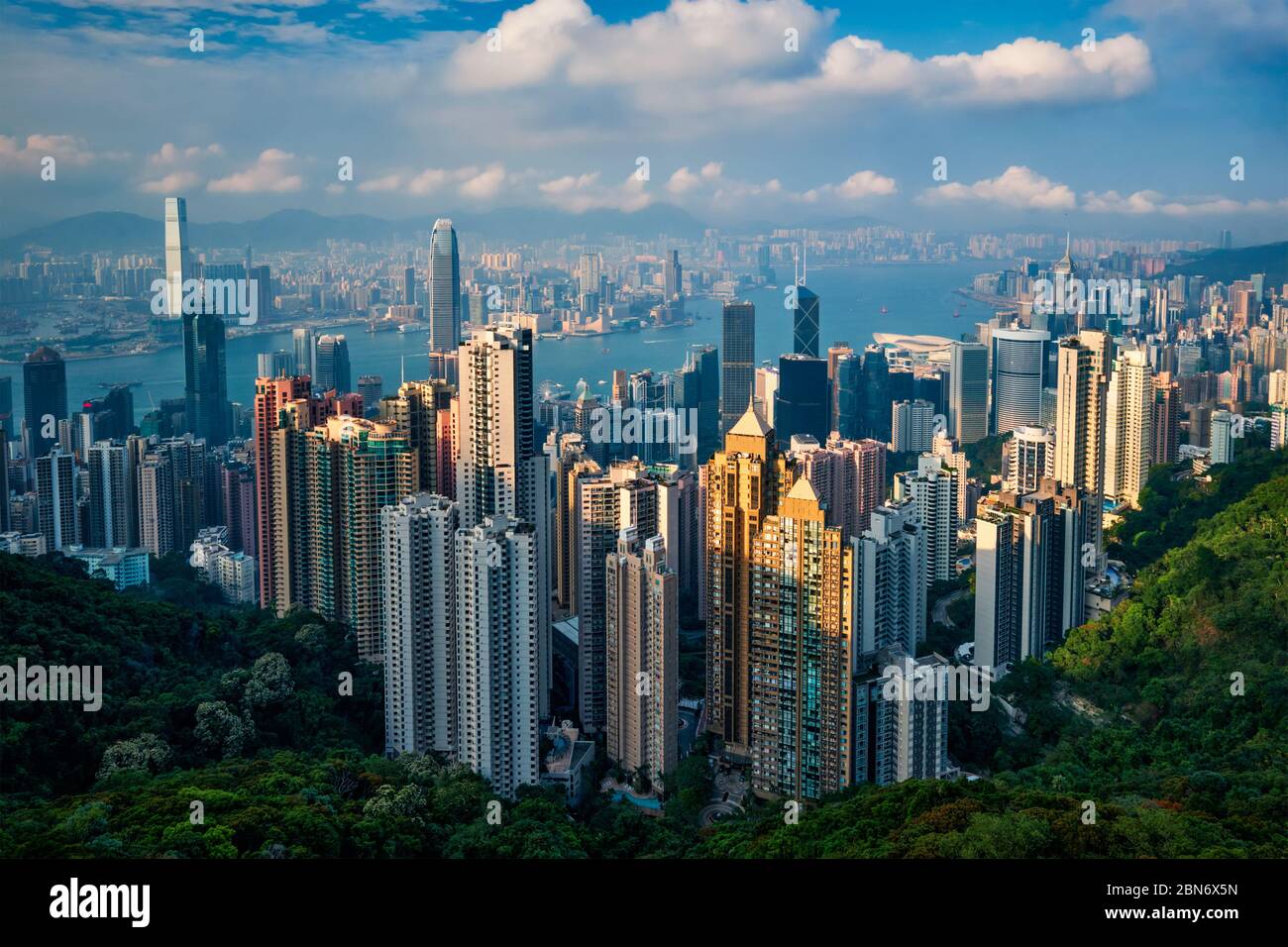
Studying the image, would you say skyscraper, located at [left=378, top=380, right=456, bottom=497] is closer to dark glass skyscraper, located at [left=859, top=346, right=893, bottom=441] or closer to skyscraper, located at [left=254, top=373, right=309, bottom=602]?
skyscraper, located at [left=254, top=373, right=309, bottom=602]

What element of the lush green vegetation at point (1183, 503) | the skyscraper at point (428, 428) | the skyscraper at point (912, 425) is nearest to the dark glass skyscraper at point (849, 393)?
the skyscraper at point (912, 425)

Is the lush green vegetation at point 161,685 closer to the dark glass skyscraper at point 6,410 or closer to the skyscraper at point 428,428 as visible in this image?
the skyscraper at point 428,428

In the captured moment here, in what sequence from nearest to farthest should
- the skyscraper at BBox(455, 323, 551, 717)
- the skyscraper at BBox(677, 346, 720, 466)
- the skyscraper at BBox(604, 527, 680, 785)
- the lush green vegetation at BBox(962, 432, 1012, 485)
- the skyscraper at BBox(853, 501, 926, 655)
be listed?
1. the skyscraper at BBox(853, 501, 926, 655)
2. the skyscraper at BBox(604, 527, 680, 785)
3. the skyscraper at BBox(455, 323, 551, 717)
4. the lush green vegetation at BBox(962, 432, 1012, 485)
5. the skyscraper at BBox(677, 346, 720, 466)

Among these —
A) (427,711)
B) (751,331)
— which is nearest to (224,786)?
(427,711)

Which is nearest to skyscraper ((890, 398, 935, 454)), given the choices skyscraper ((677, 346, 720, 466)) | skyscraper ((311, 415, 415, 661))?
skyscraper ((677, 346, 720, 466))

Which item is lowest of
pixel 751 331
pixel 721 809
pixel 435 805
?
pixel 721 809
